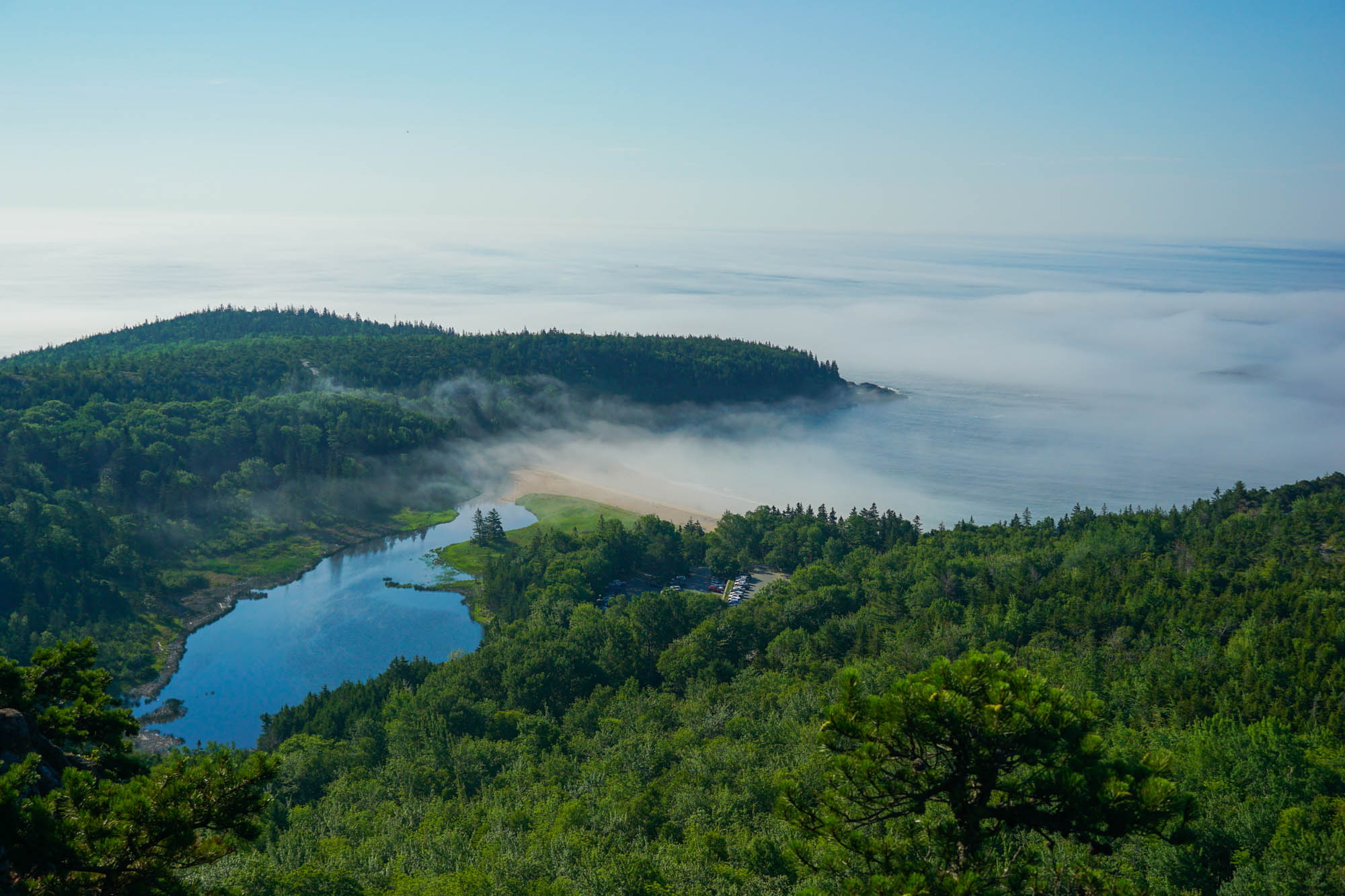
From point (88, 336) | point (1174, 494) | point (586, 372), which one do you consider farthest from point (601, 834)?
point (88, 336)

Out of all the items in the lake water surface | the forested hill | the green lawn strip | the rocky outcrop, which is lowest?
the lake water surface

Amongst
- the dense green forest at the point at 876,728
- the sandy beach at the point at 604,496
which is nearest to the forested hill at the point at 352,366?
the sandy beach at the point at 604,496

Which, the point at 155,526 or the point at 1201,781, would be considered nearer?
the point at 1201,781

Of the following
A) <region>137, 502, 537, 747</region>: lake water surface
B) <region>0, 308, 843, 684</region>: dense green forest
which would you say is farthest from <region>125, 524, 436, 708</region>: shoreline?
<region>0, 308, 843, 684</region>: dense green forest

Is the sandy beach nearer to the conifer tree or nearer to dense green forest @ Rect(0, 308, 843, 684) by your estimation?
dense green forest @ Rect(0, 308, 843, 684)

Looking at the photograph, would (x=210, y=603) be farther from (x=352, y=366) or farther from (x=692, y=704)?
(x=352, y=366)

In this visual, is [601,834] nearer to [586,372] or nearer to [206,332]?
[586,372]
